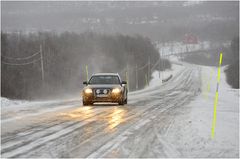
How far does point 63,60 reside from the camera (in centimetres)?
11500

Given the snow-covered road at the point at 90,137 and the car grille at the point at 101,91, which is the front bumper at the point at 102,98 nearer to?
the car grille at the point at 101,91

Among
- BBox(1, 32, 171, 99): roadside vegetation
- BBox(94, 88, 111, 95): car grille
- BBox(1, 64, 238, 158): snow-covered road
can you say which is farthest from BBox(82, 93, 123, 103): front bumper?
BBox(1, 32, 171, 99): roadside vegetation

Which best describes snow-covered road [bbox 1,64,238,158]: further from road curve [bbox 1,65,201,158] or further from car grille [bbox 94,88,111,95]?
car grille [bbox 94,88,111,95]

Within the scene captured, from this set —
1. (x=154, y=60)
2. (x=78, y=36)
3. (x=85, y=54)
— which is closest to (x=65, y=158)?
(x=85, y=54)

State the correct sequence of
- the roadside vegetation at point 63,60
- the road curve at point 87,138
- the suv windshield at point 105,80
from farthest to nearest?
the roadside vegetation at point 63,60
the suv windshield at point 105,80
the road curve at point 87,138

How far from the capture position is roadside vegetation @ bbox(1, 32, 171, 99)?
87.1 meters

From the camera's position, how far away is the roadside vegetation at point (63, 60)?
87.1 metres

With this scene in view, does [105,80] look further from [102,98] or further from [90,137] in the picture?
[90,137]

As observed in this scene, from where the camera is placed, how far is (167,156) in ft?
24.3

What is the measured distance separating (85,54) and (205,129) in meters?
119

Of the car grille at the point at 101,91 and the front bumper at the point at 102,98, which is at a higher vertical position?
the car grille at the point at 101,91

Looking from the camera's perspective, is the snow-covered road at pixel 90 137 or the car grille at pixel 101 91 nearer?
the snow-covered road at pixel 90 137

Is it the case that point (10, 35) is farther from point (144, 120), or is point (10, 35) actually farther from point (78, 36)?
point (144, 120)

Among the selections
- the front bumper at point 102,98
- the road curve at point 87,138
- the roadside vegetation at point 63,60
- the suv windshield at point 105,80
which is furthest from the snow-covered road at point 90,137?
the roadside vegetation at point 63,60
